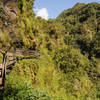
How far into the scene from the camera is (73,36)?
3241 cm

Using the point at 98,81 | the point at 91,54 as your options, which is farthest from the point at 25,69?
the point at 91,54

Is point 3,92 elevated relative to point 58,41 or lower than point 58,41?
lower

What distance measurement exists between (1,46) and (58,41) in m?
14.8

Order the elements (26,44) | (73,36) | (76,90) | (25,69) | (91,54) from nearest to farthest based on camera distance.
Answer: (25,69) < (26,44) < (76,90) < (91,54) < (73,36)

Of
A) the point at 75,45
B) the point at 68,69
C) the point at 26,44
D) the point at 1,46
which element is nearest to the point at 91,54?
the point at 75,45

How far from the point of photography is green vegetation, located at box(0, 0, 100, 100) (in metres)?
6.57

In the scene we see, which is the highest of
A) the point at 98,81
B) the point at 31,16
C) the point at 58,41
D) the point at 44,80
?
the point at 31,16

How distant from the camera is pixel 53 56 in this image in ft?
62.3

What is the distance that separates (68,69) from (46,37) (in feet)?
18.3

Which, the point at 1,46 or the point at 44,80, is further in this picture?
the point at 44,80

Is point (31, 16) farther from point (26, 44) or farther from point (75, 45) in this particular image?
point (75, 45)

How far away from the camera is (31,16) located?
1339cm

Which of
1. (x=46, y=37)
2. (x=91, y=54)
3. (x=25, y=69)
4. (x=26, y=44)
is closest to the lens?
(x=25, y=69)

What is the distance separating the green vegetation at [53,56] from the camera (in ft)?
21.6
